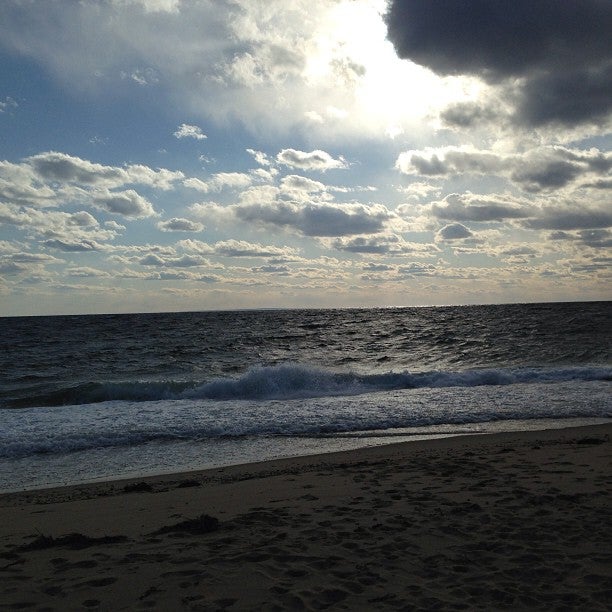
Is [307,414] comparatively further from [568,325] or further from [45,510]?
[568,325]

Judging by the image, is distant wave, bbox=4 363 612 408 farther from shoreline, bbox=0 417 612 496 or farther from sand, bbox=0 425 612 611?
sand, bbox=0 425 612 611

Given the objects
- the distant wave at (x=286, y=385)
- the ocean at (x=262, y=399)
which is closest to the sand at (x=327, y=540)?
the ocean at (x=262, y=399)

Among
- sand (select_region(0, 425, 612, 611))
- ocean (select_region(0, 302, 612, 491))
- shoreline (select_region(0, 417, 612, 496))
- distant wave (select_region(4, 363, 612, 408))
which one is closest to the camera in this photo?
sand (select_region(0, 425, 612, 611))

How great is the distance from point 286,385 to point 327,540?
1570 cm

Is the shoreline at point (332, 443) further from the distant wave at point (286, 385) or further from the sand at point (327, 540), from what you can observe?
the distant wave at point (286, 385)

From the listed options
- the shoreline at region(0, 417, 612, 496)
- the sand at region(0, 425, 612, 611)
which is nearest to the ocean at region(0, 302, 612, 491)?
the shoreline at region(0, 417, 612, 496)

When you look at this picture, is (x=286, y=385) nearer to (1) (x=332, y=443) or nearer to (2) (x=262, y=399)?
(2) (x=262, y=399)

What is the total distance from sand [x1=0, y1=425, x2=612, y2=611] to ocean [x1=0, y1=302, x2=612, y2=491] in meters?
2.61

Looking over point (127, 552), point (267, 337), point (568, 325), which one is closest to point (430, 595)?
point (127, 552)

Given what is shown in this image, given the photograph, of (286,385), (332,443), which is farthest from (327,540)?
(286,385)

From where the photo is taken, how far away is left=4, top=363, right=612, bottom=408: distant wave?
19875mm

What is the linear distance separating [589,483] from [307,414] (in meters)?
8.61

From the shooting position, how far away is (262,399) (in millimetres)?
18703

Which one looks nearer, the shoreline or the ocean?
the shoreline
